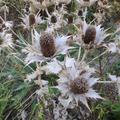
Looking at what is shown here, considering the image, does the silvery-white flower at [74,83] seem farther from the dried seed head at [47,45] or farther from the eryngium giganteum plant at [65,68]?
the dried seed head at [47,45]

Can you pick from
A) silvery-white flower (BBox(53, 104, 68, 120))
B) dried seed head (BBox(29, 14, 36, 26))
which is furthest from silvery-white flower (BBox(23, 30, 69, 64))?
dried seed head (BBox(29, 14, 36, 26))

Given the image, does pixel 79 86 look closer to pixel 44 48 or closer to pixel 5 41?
pixel 44 48

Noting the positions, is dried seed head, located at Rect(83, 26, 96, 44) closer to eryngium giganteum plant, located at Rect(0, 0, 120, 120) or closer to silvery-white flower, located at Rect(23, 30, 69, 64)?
eryngium giganteum plant, located at Rect(0, 0, 120, 120)

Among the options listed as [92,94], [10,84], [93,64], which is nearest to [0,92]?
[10,84]

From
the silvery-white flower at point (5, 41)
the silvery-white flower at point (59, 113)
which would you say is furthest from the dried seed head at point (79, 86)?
the silvery-white flower at point (5, 41)

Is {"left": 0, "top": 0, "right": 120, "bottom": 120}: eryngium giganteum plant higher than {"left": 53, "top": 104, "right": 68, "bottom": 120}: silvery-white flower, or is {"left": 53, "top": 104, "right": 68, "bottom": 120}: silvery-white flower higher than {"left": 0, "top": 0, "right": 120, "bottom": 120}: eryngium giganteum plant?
{"left": 0, "top": 0, "right": 120, "bottom": 120}: eryngium giganteum plant

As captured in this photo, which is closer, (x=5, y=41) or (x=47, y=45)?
(x=47, y=45)

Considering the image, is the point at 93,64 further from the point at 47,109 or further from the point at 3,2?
the point at 3,2

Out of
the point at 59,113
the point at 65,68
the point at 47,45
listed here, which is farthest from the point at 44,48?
the point at 59,113
